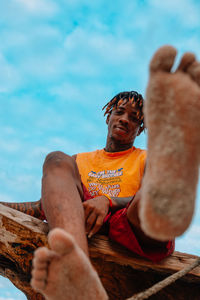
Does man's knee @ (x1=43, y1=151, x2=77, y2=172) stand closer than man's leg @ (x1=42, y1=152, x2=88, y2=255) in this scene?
No

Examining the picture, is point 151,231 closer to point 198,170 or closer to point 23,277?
point 198,170

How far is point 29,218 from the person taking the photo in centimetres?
142

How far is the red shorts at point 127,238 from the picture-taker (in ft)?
4.09

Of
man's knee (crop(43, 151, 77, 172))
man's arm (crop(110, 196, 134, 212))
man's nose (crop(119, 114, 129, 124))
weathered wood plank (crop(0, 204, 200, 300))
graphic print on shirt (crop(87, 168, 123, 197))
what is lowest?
weathered wood plank (crop(0, 204, 200, 300))

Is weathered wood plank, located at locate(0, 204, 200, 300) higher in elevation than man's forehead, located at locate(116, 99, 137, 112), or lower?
lower

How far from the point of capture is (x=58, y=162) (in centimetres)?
124

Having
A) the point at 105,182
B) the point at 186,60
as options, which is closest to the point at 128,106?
the point at 105,182

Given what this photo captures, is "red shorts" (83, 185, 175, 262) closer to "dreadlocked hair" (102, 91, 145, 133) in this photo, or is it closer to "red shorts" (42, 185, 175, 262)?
"red shorts" (42, 185, 175, 262)

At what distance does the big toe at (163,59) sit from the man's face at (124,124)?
109cm

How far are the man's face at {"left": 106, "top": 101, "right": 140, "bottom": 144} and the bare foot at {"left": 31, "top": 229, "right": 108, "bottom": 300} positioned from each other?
115cm

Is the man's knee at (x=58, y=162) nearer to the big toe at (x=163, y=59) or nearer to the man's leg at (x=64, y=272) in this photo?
the man's leg at (x=64, y=272)

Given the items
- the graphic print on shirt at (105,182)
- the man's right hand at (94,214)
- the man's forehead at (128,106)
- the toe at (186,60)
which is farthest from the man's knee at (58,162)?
the man's forehead at (128,106)

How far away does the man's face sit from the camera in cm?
192

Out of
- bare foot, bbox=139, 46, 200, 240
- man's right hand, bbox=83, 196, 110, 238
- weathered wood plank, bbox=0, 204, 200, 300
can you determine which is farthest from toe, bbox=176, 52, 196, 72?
weathered wood plank, bbox=0, 204, 200, 300
